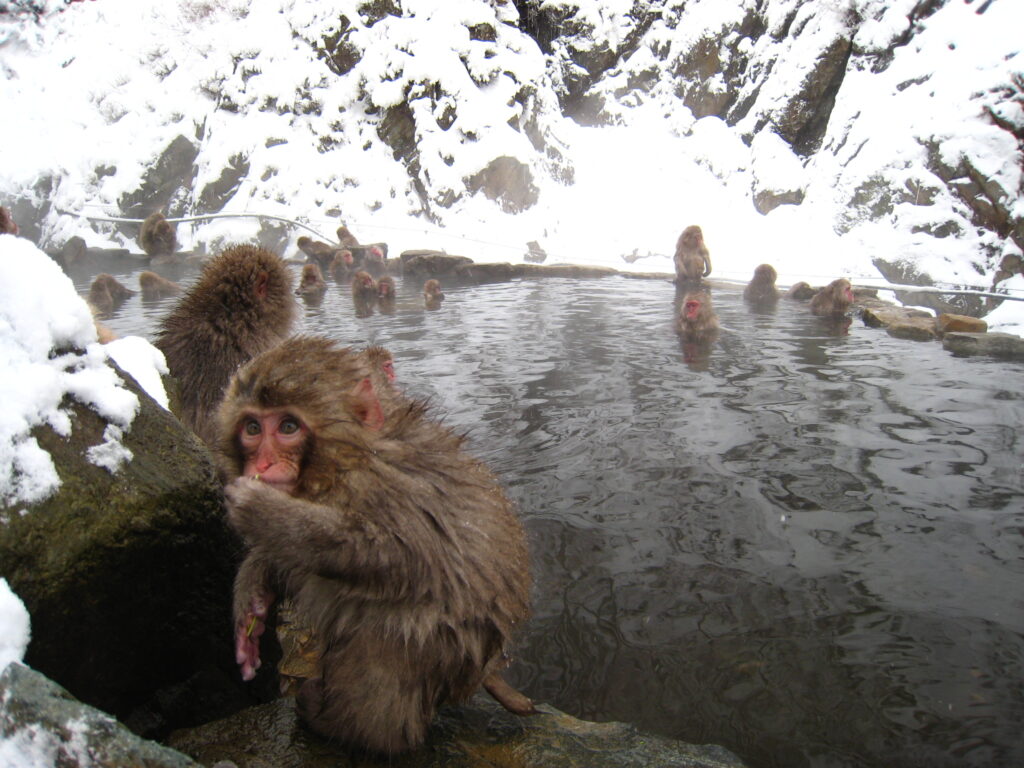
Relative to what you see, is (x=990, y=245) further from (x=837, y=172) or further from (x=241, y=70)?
(x=241, y=70)

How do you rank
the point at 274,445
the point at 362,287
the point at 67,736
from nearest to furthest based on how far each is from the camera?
the point at 67,736
the point at 274,445
the point at 362,287

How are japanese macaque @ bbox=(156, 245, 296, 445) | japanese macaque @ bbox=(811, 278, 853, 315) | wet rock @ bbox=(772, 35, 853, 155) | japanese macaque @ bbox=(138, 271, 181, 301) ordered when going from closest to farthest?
1. japanese macaque @ bbox=(156, 245, 296, 445)
2. japanese macaque @ bbox=(811, 278, 853, 315)
3. japanese macaque @ bbox=(138, 271, 181, 301)
4. wet rock @ bbox=(772, 35, 853, 155)

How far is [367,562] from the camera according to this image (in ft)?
4.77

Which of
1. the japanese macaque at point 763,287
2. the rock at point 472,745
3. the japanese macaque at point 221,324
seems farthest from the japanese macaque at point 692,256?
the rock at point 472,745

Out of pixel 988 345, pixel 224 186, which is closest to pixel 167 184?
pixel 224 186

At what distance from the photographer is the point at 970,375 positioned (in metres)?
5.81

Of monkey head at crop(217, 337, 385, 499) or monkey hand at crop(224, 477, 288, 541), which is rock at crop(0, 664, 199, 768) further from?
monkey head at crop(217, 337, 385, 499)

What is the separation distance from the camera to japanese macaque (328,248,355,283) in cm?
1113

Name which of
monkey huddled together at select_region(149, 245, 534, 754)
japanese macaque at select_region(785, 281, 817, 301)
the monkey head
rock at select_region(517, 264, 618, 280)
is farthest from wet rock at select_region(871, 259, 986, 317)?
the monkey head

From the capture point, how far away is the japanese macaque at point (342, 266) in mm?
11133

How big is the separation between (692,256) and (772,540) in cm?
774

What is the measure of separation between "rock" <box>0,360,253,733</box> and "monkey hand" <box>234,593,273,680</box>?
0.21 m

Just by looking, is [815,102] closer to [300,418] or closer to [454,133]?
[454,133]

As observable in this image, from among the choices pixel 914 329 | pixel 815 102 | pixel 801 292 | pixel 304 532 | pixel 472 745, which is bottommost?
pixel 472 745
